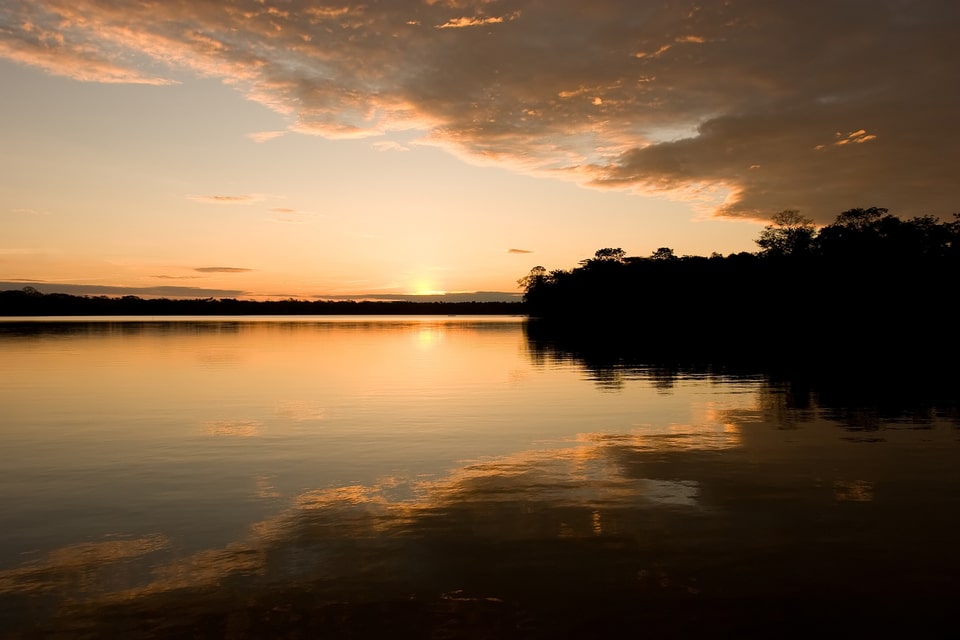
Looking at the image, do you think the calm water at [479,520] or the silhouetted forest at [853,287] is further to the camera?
the silhouetted forest at [853,287]

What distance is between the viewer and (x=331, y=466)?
795 inches

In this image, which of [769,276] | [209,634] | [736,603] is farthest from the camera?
[769,276]

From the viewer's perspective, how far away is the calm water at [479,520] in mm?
10062

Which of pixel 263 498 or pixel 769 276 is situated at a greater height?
pixel 769 276

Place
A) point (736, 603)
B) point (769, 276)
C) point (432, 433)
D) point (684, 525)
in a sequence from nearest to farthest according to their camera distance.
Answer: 1. point (736, 603)
2. point (684, 525)
3. point (432, 433)
4. point (769, 276)

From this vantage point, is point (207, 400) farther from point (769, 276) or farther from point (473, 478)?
point (769, 276)

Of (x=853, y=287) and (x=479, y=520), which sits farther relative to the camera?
(x=853, y=287)

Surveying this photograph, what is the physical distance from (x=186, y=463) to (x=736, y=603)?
16488 millimetres

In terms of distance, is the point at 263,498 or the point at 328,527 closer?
the point at 328,527

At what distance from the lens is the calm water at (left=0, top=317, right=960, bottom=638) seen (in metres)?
10.1

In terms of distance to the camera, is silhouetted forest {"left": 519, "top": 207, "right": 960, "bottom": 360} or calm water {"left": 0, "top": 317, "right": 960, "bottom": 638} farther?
silhouetted forest {"left": 519, "top": 207, "right": 960, "bottom": 360}

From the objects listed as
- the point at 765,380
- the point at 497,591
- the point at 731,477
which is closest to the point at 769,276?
the point at 765,380

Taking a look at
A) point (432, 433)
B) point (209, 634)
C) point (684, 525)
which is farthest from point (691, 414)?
point (209, 634)

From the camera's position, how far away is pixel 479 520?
14.5 meters
